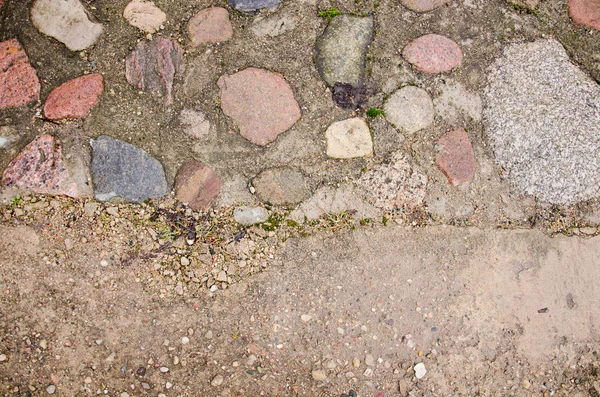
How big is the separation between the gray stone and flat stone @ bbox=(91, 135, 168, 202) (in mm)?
1500

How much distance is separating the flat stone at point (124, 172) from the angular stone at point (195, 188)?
0.07 m

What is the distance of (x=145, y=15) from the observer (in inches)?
80.4

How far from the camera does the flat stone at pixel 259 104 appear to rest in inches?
78.1

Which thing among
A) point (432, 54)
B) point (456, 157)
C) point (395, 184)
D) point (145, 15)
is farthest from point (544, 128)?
point (145, 15)

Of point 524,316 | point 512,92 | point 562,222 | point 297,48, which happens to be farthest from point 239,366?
point 512,92

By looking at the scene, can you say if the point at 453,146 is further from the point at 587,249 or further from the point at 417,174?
the point at 587,249

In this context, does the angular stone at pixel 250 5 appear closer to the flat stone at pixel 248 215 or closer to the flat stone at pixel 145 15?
the flat stone at pixel 145 15

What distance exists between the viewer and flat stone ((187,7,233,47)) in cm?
204

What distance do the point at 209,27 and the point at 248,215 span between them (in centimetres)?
87

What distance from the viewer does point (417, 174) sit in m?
2.01

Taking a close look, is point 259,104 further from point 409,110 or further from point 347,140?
point 409,110

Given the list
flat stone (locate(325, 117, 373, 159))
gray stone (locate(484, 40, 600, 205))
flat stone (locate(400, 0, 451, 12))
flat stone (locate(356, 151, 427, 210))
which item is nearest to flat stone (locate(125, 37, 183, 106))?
flat stone (locate(325, 117, 373, 159))

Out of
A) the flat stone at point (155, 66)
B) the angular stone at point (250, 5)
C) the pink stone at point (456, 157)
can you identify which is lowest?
the pink stone at point (456, 157)

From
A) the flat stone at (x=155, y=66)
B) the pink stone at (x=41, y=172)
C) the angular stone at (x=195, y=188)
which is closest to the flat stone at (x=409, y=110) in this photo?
the angular stone at (x=195, y=188)
